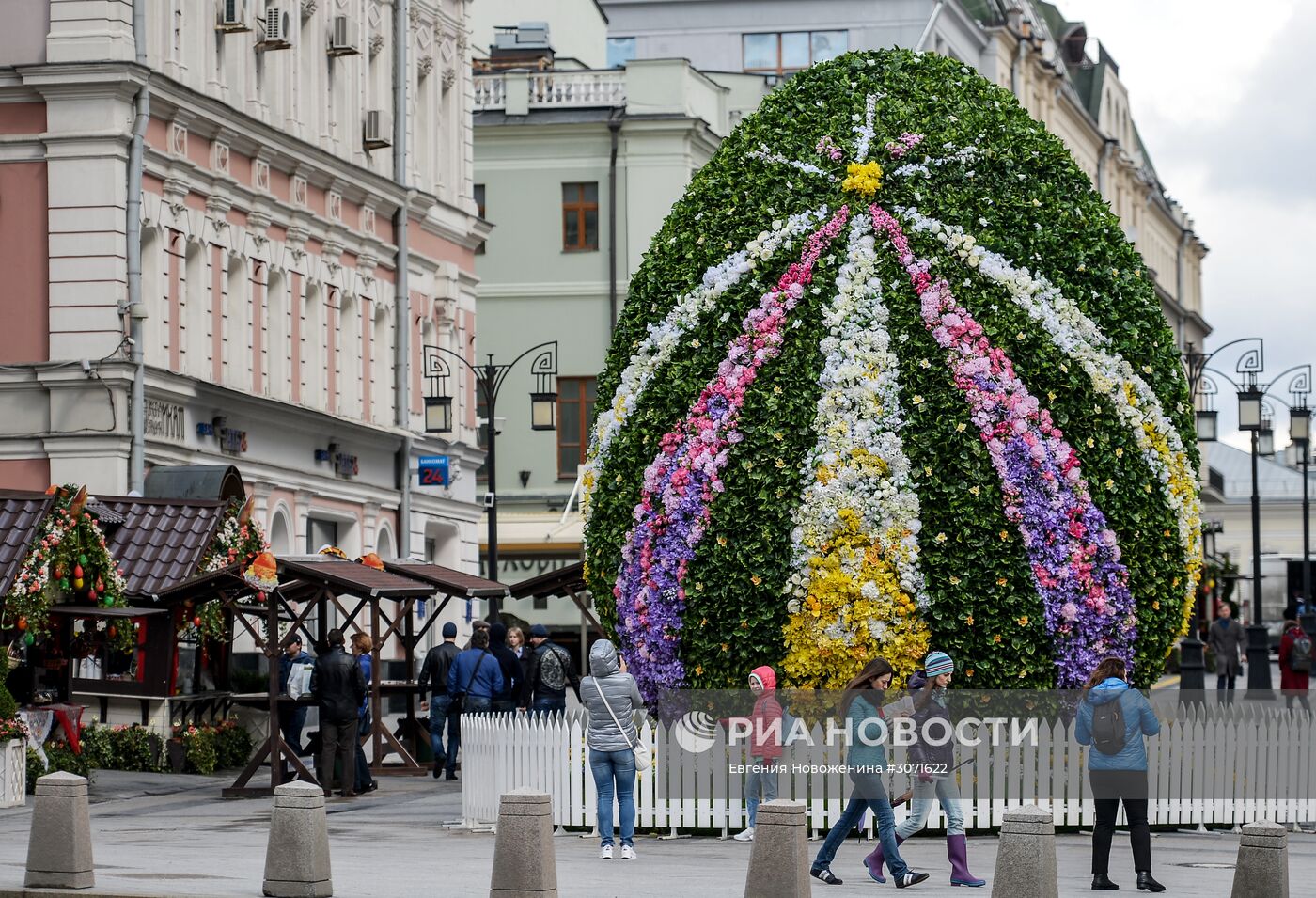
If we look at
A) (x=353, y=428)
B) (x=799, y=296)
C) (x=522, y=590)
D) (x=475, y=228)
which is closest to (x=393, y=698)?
(x=353, y=428)

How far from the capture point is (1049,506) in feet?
59.9

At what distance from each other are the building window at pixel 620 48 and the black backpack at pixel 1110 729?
2045 inches

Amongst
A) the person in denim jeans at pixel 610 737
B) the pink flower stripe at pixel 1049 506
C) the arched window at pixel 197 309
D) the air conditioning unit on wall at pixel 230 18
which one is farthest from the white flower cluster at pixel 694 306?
the air conditioning unit on wall at pixel 230 18

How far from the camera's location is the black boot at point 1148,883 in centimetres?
1545

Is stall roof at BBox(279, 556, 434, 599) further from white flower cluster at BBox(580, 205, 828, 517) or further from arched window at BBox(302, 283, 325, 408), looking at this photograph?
arched window at BBox(302, 283, 325, 408)

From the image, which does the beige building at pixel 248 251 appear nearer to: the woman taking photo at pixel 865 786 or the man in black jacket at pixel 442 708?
the man in black jacket at pixel 442 708

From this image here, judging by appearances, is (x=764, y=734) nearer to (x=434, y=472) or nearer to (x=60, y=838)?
(x=60, y=838)

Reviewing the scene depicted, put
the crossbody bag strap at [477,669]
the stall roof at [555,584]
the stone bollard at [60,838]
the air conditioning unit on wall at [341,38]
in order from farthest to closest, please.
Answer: the air conditioning unit on wall at [341,38] → the stall roof at [555,584] → the crossbody bag strap at [477,669] → the stone bollard at [60,838]

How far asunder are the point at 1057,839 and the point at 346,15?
24918 mm

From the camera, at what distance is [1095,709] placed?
52.2ft

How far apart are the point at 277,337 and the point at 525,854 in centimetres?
2445

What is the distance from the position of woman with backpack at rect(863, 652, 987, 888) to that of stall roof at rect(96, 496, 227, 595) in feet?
36.6

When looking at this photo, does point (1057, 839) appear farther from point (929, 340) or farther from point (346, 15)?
point (346, 15)

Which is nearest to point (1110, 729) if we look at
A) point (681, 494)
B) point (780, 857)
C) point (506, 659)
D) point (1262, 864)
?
point (1262, 864)
